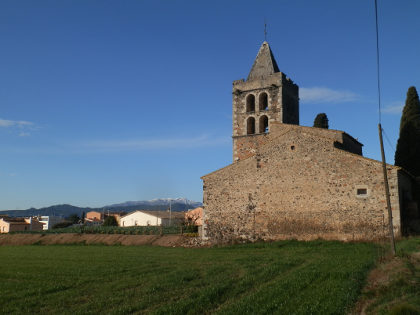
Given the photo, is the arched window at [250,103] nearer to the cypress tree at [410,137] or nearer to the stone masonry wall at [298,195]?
the stone masonry wall at [298,195]

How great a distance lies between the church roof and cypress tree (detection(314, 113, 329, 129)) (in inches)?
274

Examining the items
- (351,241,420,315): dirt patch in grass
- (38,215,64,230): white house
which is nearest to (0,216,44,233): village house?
(38,215,64,230): white house

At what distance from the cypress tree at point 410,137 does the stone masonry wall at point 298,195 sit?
12.3m

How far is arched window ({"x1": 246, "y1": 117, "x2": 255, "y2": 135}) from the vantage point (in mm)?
34019

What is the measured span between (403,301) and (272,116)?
26088 mm

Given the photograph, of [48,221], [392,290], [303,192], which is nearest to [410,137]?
[303,192]

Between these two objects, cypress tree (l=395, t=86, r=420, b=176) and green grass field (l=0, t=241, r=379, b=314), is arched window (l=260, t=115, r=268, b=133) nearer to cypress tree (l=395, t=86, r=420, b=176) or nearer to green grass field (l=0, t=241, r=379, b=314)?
cypress tree (l=395, t=86, r=420, b=176)

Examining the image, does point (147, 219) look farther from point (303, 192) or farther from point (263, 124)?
point (303, 192)

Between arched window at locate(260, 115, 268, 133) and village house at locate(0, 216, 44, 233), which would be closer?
arched window at locate(260, 115, 268, 133)

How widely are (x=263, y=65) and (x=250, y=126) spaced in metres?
6.27

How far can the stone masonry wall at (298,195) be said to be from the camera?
72.4 feet

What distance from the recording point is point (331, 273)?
1175 cm

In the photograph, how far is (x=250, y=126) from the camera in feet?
113

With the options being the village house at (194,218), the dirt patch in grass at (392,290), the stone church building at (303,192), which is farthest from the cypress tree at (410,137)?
the dirt patch in grass at (392,290)
